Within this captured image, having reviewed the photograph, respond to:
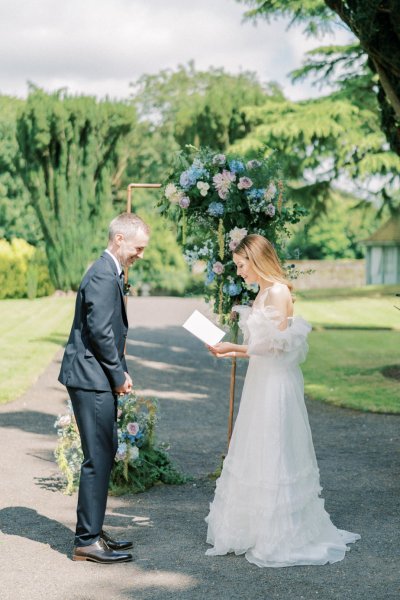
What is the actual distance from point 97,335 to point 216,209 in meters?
2.46

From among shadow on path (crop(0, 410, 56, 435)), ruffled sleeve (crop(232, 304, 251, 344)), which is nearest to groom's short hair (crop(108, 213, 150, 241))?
ruffled sleeve (crop(232, 304, 251, 344))

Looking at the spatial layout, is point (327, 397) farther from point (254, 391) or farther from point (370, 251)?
point (370, 251)

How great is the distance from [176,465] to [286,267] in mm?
2036

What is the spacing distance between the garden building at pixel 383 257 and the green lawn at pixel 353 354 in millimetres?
13167

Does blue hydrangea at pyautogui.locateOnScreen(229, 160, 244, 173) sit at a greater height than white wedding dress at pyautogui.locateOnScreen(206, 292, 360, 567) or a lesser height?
greater

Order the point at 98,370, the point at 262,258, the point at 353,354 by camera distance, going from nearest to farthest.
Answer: the point at 98,370 < the point at 262,258 < the point at 353,354

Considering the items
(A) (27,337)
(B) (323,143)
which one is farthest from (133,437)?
(B) (323,143)

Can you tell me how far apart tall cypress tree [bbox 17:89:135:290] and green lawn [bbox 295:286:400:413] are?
956 centimetres

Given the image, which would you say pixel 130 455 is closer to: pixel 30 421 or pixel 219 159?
pixel 219 159

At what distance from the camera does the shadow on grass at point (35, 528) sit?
5.52 meters

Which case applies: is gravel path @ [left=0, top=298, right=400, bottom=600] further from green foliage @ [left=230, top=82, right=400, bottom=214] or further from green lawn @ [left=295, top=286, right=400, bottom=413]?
green foliage @ [left=230, top=82, right=400, bottom=214]

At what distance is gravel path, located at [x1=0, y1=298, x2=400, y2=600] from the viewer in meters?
4.70

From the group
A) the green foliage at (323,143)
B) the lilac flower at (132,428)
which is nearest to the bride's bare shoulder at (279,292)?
the lilac flower at (132,428)

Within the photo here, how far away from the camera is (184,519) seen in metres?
6.14
